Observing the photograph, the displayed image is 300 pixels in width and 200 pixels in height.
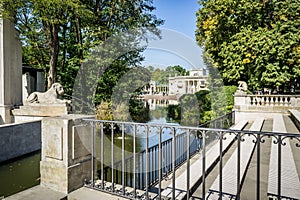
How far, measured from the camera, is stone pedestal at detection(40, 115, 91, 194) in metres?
2.93

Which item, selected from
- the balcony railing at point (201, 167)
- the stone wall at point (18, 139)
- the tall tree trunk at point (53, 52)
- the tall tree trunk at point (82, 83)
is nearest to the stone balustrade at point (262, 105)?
the balcony railing at point (201, 167)

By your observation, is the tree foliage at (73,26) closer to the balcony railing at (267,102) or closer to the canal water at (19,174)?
the canal water at (19,174)

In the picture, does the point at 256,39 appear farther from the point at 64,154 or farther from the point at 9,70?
the point at 9,70

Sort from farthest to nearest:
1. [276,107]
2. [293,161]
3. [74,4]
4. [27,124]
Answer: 1. [276,107]
2. [74,4]
3. [27,124]
4. [293,161]

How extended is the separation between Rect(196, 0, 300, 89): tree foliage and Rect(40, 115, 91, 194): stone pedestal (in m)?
12.6

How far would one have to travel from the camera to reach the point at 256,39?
12945 millimetres

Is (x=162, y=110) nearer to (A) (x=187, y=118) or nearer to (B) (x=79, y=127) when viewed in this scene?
(A) (x=187, y=118)

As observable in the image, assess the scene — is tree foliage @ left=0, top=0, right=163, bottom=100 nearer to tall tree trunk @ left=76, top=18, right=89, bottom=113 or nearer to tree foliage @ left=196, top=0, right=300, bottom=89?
tall tree trunk @ left=76, top=18, right=89, bottom=113

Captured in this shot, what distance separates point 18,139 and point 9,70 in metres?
5.55

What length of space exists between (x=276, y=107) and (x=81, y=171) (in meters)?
12.0

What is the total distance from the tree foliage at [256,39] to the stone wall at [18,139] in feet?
38.1

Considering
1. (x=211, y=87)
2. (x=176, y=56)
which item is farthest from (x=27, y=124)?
(x=211, y=87)

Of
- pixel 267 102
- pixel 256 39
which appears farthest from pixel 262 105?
pixel 256 39

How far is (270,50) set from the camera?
12508 millimetres
